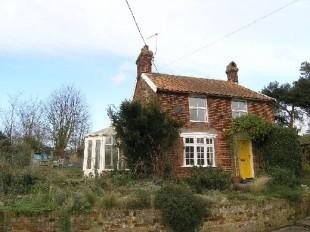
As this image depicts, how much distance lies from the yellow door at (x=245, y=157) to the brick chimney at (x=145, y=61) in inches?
298

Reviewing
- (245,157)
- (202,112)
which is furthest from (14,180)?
(245,157)

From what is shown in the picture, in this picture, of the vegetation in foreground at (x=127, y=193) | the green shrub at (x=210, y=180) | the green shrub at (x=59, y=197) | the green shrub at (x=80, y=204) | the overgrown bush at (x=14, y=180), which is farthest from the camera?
the green shrub at (x=210, y=180)

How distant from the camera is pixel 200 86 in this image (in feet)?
75.8

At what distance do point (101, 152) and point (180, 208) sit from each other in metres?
9.32

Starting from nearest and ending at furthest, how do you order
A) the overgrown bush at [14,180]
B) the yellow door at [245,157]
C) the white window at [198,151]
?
the overgrown bush at [14,180]
the white window at [198,151]
the yellow door at [245,157]

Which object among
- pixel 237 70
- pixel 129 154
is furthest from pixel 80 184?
pixel 237 70

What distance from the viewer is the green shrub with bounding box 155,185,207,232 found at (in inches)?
506

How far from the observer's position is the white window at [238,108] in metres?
22.7

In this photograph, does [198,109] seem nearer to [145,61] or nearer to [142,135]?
[142,135]

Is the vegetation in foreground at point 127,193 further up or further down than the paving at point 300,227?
further up

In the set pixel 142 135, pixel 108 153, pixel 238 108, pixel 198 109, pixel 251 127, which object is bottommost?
pixel 108 153

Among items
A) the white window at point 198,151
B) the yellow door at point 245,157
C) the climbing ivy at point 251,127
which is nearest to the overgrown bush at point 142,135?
the white window at point 198,151

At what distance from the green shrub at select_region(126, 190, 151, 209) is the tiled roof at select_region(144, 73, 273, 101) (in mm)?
8324

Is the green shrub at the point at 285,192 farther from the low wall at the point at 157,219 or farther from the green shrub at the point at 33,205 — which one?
the green shrub at the point at 33,205
